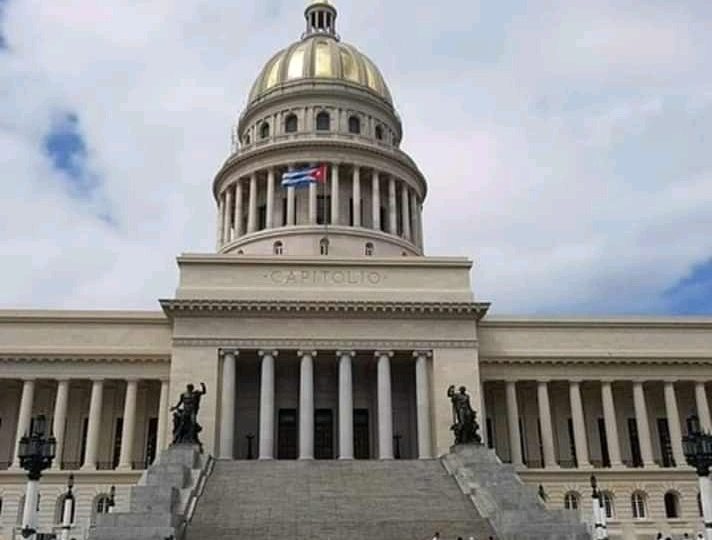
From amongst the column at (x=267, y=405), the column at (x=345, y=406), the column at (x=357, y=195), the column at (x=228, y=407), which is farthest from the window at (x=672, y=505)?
the column at (x=357, y=195)

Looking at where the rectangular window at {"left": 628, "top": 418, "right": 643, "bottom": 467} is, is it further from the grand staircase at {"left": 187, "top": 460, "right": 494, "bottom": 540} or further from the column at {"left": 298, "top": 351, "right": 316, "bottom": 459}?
the column at {"left": 298, "top": 351, "right": 316, "bottom": 459}

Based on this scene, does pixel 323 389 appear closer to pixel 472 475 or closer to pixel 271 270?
pixel 271 270

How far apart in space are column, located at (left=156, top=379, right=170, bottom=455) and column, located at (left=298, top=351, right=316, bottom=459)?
7457 mm

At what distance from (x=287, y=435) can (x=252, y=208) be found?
19.8 meters

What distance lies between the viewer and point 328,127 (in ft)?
212

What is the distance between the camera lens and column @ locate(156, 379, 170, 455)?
4553cm

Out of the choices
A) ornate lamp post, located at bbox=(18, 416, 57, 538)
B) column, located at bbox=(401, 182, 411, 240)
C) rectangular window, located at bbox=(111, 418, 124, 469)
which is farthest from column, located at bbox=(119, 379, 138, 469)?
column, located at bbox=(401, 182, 411, 240)

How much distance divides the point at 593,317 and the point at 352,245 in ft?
56.2

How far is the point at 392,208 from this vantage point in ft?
203

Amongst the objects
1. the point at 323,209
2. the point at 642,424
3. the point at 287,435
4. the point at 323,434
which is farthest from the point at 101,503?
the point at 642,424

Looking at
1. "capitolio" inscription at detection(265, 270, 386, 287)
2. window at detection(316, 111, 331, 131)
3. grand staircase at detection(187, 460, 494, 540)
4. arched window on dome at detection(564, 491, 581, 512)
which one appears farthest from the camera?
window at detection(316, 111, 331, 131)

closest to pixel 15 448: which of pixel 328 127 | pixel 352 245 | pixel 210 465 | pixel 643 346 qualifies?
Answer: pixel 210 465

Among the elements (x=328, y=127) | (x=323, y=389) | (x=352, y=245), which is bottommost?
(x=323, y=389)

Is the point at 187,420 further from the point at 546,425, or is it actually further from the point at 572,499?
the point at 572,499
